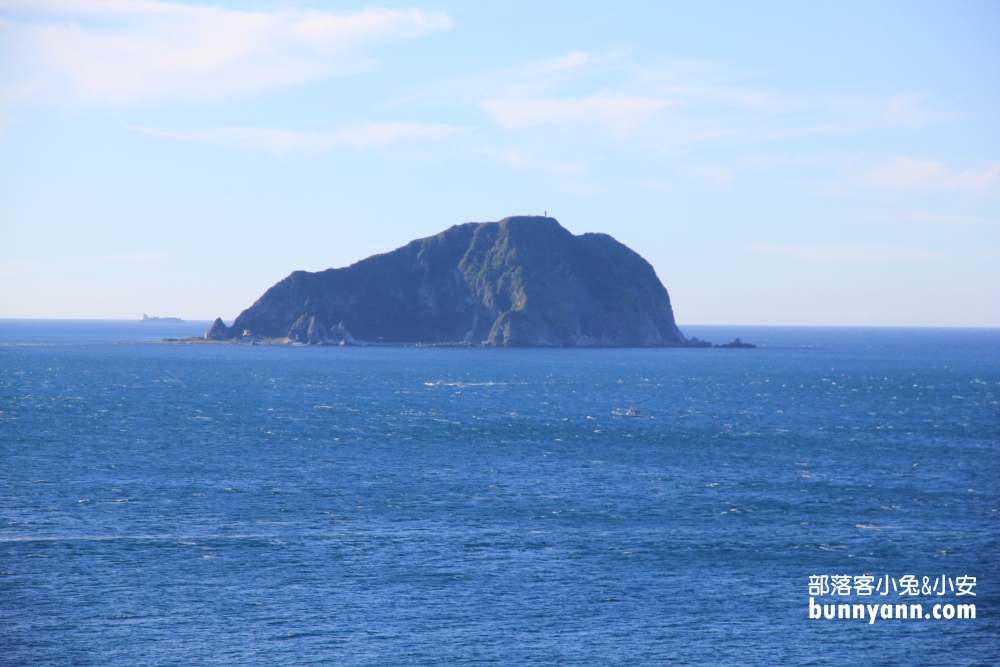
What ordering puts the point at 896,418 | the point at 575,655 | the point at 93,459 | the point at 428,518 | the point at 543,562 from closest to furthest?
the point at 575,655, the point at 543,562, the point at 428,518, the point at 93,459, the point at 896,418

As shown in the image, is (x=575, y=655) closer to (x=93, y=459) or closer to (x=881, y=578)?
(x=881, y=578)

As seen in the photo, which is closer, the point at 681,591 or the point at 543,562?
the point at 681,591

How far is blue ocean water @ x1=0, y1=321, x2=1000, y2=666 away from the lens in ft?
125

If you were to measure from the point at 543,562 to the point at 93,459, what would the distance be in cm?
4823

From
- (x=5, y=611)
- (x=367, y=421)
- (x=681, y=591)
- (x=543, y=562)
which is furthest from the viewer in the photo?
(x=367, y=421)

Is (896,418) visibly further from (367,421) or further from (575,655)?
(575,655)

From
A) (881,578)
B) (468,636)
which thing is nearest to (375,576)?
(468,636)

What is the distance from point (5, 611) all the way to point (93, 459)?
3859cm

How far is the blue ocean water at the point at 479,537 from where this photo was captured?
38062 millimetres

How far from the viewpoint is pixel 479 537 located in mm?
52406

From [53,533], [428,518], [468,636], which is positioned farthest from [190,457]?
[468,636]

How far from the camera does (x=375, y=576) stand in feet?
148

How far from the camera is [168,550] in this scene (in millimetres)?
48719

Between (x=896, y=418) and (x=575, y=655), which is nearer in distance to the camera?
(x=575, y=655)
